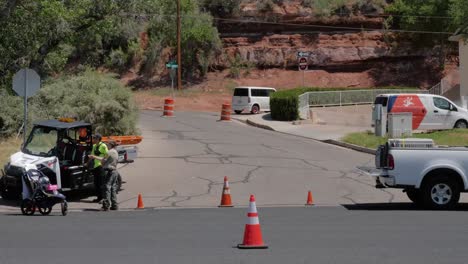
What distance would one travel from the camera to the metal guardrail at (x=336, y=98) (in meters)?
43.2

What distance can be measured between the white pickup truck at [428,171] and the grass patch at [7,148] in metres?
11.5

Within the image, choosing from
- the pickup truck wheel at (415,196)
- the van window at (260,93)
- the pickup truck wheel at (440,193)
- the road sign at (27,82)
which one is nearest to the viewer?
the pickup truck wheel at (440,193)

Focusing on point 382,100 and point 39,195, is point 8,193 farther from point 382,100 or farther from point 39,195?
point 382,100

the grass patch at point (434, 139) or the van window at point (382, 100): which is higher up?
the van window at point (382, 100)

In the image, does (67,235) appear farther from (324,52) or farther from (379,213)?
(324,52)

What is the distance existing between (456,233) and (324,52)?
52254 millimetres

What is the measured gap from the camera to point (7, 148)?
24.2m

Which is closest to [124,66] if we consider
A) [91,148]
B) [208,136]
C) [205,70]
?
[205,70]

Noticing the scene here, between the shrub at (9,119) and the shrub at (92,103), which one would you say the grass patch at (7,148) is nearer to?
the shrub at (9,119)

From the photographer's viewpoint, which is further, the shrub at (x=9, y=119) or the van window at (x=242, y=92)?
the van window at (x=242, y=92)

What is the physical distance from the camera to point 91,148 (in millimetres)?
17875

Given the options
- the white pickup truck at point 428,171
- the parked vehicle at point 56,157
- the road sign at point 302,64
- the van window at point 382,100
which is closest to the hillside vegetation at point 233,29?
the road sign at point 302,64

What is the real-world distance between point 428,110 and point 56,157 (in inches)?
813

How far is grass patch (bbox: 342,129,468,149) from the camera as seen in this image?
2661cm
